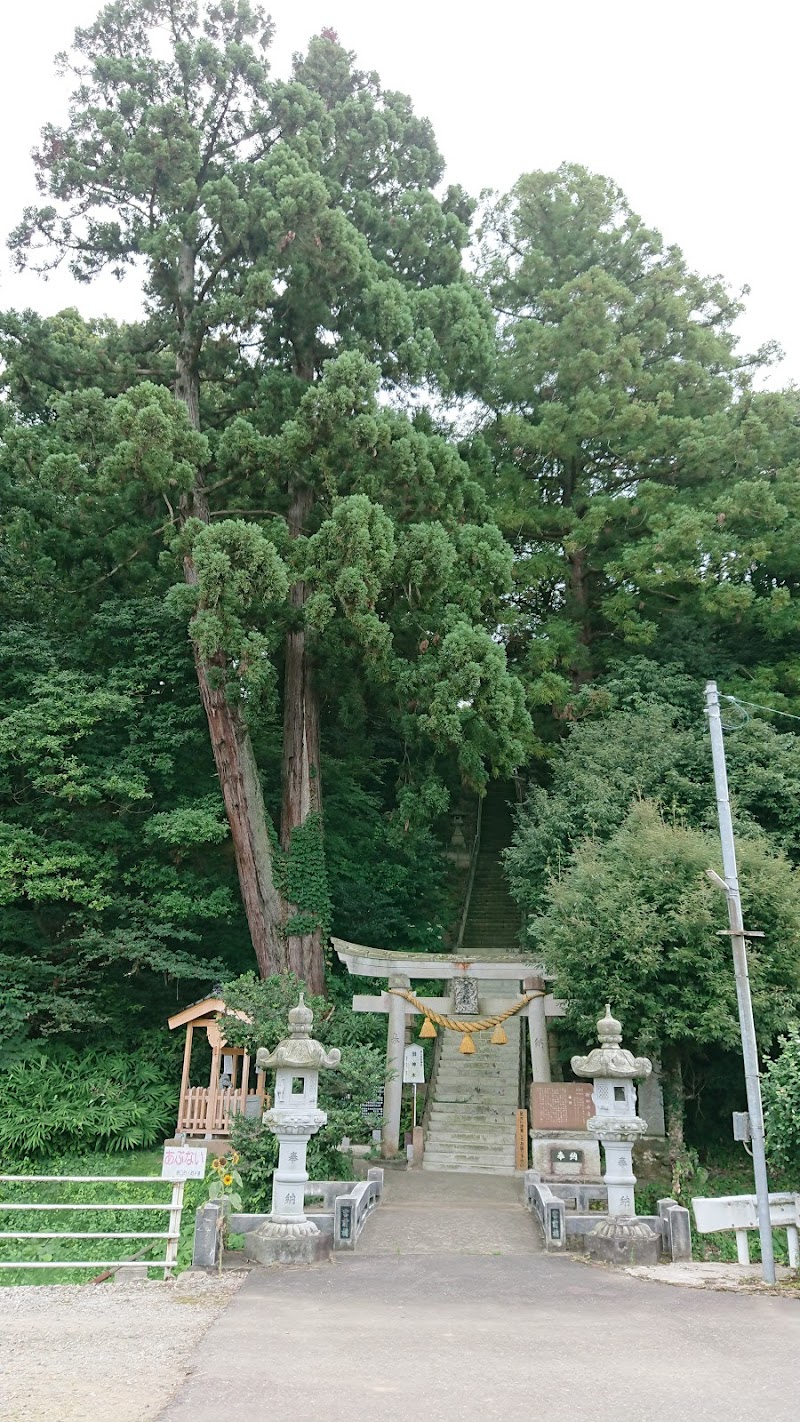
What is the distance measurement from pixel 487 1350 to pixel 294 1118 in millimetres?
3315

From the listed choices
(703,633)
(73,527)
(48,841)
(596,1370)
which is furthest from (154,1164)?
(703,633)

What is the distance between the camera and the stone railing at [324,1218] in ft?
24.4

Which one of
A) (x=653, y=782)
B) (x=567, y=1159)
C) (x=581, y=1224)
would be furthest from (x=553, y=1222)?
(x=653, y=782)

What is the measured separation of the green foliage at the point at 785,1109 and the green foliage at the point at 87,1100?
8153 mm

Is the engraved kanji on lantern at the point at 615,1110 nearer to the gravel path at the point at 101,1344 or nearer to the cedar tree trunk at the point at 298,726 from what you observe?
the gravel path at the point at 101,1344

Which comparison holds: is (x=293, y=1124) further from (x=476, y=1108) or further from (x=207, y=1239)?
(x=476, y=1108)

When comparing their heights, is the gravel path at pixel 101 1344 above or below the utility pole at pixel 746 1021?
below

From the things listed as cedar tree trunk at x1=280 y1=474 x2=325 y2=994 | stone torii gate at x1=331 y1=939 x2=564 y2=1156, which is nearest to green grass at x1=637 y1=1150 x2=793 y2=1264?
stone torii gate at x1=331 y1=939 x2=564 y2=1156

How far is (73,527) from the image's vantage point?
574 inches

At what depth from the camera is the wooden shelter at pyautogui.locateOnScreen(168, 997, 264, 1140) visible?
12273 millimetres

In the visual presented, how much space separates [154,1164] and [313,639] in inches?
298

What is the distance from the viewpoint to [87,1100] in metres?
12.5

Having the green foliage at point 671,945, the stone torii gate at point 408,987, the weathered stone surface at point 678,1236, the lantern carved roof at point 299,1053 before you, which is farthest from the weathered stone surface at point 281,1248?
the stone torii gate at point 408,987

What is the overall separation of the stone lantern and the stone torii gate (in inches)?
189
